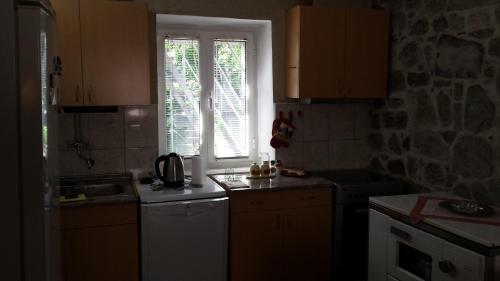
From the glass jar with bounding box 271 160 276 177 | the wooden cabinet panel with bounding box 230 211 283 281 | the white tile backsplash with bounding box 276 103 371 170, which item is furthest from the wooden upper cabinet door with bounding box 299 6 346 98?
the wooden cabinet panel with bounding box 230 211 283 281

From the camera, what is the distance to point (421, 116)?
3.19 metres

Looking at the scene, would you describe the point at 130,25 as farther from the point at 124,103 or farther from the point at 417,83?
the point at 417,83

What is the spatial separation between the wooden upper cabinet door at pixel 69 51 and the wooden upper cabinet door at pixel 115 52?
0.04 metres

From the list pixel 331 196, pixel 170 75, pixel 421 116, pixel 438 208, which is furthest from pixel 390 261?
pixel 170 75

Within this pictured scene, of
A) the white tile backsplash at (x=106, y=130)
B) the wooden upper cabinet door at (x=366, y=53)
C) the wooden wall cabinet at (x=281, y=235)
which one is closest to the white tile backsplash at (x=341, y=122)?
the wooden upper cabinet door at (x=366, y=53)

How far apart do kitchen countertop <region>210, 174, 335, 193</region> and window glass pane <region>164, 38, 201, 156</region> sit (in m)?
0.41

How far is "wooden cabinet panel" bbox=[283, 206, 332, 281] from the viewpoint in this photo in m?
3.07

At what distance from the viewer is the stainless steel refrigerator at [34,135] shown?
1.46m

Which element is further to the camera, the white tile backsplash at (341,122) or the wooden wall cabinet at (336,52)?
the white tile backsplash at (341,122)

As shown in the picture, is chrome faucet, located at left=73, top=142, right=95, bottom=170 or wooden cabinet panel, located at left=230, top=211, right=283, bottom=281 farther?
chrome faucet, located at left=73, top=142, right=95, bottom=170

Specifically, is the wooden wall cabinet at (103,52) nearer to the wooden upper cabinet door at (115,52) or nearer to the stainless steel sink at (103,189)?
the wooden upper cabinet door at (115,52)

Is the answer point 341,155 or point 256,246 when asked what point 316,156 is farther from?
point 256,246

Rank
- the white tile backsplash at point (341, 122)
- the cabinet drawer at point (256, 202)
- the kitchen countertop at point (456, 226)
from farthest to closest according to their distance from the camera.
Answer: the white tile backsplash at point (341, 122)
the cabinet drawer at point (256, 202)
the kitchen countertop at point (456, 226)

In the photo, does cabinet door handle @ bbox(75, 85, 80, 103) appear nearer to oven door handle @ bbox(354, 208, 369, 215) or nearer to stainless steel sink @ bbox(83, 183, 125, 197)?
stainless steel sink @ bbox(83, 183, 125, 197)
